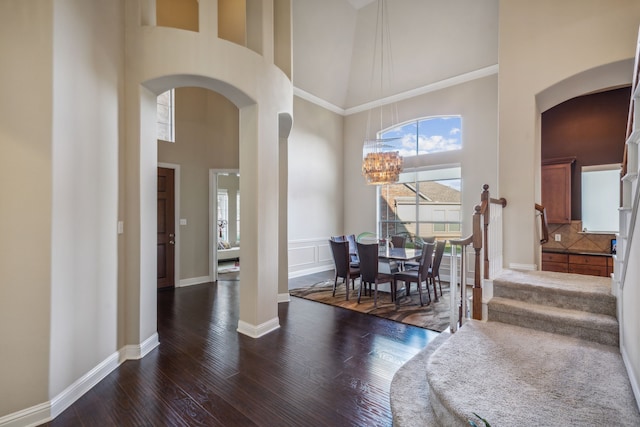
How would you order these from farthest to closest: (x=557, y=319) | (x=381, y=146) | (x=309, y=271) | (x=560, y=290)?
(x=309, y=271)
(x=381, y=146)
(x=560, y=290)
(x=557, y=319)

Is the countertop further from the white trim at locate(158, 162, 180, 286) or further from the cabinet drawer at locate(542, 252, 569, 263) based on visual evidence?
the white trim at locate(158, 162, 180, 286)

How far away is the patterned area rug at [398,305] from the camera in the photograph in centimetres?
378

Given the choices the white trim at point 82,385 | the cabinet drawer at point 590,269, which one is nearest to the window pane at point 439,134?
the cabinet drawer at point 590,269

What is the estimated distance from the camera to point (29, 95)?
191 centimetres

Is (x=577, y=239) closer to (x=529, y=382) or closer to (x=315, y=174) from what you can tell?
(x=529, y=382)

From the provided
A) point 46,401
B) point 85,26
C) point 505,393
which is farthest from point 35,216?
point 505,393

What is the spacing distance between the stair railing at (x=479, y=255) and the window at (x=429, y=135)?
3101 mm

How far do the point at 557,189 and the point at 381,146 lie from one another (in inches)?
119

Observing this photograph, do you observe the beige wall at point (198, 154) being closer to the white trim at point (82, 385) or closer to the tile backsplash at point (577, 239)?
the white trim at point (82, 385)

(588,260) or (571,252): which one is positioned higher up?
(571,252)

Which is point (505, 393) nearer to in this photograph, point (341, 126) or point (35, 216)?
point (35, 216)

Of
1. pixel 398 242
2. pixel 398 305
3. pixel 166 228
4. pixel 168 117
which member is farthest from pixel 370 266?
pixel 168 117

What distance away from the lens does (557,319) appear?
2.46 metres

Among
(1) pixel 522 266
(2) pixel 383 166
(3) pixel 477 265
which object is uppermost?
(2) pixel 383 166
